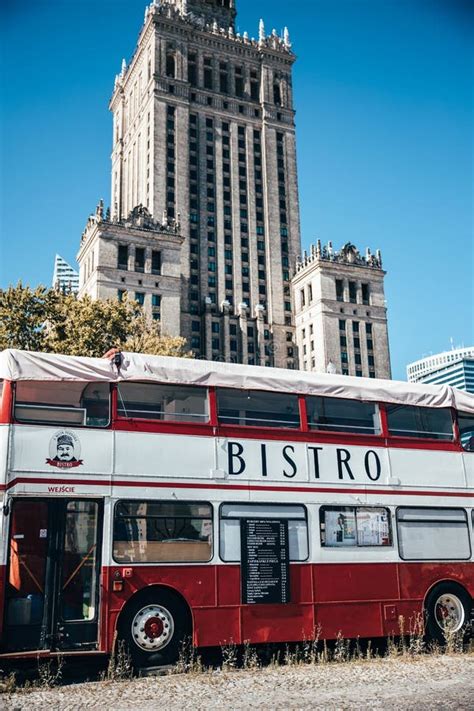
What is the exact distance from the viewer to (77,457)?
11.6 m

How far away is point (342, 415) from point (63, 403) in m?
5.57

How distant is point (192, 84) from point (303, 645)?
109 metres

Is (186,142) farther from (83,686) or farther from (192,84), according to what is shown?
(83,686)

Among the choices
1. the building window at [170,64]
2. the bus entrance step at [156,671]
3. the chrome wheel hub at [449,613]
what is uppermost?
the building window at [170,64]

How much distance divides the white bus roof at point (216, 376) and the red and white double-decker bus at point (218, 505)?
0.10 feet

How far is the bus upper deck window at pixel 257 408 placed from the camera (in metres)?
13.1

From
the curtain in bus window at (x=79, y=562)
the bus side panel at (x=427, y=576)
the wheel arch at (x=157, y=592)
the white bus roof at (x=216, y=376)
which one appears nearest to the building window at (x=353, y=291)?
the white bus roof at (x=216, y=376)

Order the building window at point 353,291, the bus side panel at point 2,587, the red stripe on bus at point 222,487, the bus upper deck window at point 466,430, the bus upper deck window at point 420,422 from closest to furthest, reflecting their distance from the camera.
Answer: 1. the bus side panel at point 2,587
2. the red stripe on bus at point 222,487
3. the bus upper deck window at point 420,422
4. the bus upper deck window at point 466,430
5. the building window at point 353,291

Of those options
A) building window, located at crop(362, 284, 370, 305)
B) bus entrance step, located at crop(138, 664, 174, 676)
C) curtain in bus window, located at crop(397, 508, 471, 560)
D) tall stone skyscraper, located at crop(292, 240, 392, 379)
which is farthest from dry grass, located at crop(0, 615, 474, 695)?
building window, located at crop(362, 284, 370, 305)

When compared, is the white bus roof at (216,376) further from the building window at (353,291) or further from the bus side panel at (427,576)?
the building window at (353,291)

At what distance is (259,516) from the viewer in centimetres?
1285

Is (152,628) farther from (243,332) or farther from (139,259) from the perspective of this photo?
(243,332)

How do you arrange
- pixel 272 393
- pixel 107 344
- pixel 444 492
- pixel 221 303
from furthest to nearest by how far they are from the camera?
1. pixel 221 303
2. pixel 107 344
3. pixel 444 492
4. pixel 272 393

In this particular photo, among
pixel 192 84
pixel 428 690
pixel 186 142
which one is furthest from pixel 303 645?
pixel 192 84
